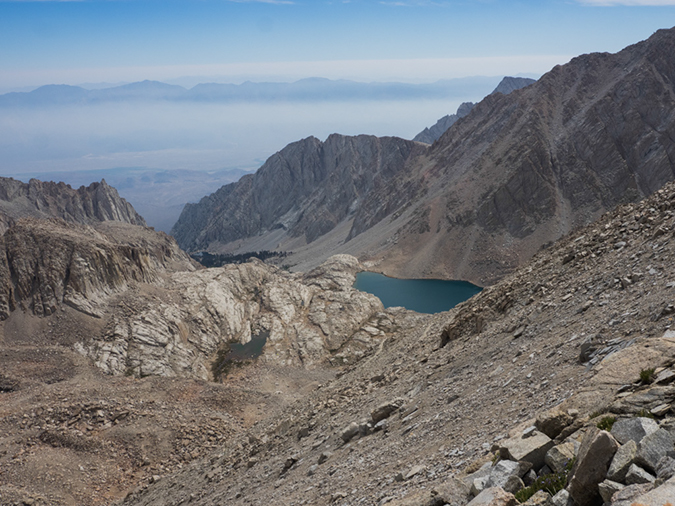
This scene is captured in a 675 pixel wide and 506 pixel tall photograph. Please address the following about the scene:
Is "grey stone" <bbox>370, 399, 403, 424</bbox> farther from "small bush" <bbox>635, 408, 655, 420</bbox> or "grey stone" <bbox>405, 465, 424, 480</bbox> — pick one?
"small bush" <bbox>635, 408, 655, 420</bbox>

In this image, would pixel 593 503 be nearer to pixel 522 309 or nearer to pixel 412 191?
pixel 522 309

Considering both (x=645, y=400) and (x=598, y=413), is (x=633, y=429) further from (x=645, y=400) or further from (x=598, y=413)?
(x=598, y=413)

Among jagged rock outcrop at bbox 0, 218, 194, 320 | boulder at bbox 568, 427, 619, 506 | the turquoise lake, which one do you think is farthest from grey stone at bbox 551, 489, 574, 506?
the turquoise lake

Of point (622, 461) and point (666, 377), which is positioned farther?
point (666, 377)

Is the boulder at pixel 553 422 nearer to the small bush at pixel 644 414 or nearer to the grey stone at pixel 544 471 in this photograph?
the grey stone at pixel 544 471

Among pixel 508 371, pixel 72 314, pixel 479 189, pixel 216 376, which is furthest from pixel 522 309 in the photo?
pixel 479 189

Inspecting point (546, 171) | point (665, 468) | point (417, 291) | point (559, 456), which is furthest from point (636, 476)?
point (546, 171)
